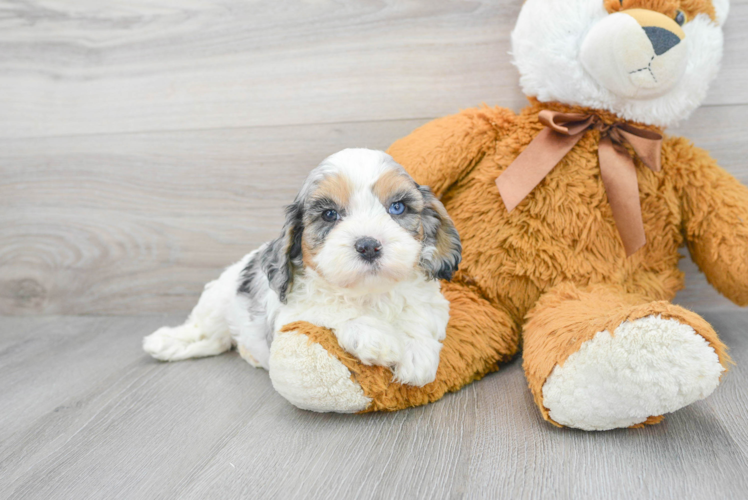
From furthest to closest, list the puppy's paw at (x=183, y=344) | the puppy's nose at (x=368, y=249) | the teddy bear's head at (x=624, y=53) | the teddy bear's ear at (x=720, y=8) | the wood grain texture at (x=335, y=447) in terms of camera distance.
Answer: the puppy's paw at (x=183, y=344), the teddy bear's ear at (x=720, y=8), the teddy bear's head at (x=624, y=53), the puppy's nose at (x=368, y=249), the wood grain texture at (x=335, y=447)

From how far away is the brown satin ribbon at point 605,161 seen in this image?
63.0 inches

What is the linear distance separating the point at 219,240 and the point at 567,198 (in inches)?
54.5

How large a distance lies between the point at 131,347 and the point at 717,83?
7.53 feet

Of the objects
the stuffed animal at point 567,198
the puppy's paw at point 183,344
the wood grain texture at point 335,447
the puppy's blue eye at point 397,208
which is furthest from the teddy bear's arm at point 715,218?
the puppy's paw at point 183,344

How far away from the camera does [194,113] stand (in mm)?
2229

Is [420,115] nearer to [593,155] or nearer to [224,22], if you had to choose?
[593,155]

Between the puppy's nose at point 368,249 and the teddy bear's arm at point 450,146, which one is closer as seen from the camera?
the puppy's nose at point 368,249

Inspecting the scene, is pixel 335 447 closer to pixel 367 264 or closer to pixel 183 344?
pixel 367 264

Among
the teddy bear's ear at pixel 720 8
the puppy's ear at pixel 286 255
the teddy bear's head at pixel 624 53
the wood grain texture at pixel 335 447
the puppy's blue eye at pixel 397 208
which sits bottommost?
the wood grain texture at pixel 335 447

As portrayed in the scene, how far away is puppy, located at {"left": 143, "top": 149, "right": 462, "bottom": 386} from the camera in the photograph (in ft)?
4.18

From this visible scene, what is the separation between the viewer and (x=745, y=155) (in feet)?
6.30

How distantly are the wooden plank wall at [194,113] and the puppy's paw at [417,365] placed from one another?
3.13ft

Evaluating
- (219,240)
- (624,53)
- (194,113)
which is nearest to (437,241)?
(624,53)

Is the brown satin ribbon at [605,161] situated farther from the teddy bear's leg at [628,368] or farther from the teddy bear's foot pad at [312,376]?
the teddy bear's foot pad at [312,376]
